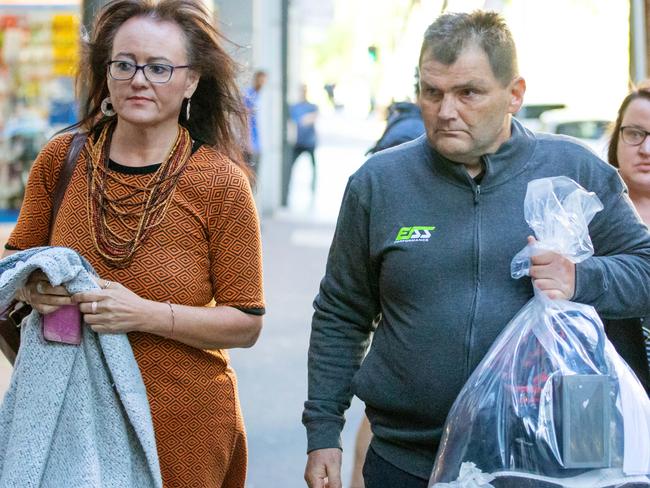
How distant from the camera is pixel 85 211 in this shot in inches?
127

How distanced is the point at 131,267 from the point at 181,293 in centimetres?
14

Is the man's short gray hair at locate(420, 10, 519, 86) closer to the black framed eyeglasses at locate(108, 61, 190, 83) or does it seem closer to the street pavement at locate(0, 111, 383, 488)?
the black framed eyeglasses at locate(108, 61, 190, 83)

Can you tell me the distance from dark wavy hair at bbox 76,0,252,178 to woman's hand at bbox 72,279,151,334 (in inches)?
23.0

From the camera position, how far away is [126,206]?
3.19 metres

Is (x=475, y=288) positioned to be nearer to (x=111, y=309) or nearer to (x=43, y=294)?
(x=111, y=309)

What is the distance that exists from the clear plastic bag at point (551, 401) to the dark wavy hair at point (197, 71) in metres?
1.00

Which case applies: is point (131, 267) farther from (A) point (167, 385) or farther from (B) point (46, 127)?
(B) point (46, 127)

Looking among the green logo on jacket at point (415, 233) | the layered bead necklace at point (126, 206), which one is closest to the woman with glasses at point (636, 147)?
the green logo on jacket at point (415, 233)

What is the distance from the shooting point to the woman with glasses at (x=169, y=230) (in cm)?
314

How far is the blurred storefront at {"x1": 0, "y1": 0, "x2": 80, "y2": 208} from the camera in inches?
424

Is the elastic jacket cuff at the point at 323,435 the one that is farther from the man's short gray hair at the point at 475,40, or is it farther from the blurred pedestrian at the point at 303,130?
the blurred pedestrian at the point at 303,130

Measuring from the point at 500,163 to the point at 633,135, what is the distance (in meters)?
1.10

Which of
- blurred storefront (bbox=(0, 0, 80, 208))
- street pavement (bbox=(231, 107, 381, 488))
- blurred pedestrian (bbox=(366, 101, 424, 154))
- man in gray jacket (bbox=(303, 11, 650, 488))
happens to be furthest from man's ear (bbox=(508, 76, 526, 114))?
blurred storefront (bbox=(0, 0, 80, 208))

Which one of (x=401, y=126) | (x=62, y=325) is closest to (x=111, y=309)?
(x=62, y=325)
